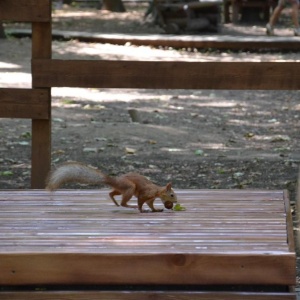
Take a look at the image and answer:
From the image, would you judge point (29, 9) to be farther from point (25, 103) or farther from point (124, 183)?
point (124, 183)

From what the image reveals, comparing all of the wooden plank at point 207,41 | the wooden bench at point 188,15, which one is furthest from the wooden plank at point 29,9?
the wooden bench at point 188,15

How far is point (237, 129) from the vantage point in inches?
406

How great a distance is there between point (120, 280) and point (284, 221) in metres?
1.02

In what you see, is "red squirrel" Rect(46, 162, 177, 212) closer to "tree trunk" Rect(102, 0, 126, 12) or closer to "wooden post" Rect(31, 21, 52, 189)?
"wooden post" Rect(31, 21, 52, 189)

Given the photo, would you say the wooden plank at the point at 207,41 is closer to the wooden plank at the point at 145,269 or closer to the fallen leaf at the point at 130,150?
the fallen leaf at the point at 130,150

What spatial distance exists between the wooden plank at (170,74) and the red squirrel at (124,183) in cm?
166

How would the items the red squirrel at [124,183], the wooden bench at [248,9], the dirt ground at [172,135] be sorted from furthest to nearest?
the wooden bench at [248,9], the dirt ground at [172,135], the red squirrel at [124,183]

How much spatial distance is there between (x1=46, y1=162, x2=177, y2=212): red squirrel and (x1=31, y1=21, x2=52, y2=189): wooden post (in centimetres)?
170

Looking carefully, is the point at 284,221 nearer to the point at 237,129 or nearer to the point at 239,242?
the point at 239,242

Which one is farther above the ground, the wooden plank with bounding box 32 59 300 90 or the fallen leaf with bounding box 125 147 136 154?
the wooden plank with bounding box 32 59 300 90

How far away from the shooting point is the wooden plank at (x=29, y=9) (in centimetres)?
615

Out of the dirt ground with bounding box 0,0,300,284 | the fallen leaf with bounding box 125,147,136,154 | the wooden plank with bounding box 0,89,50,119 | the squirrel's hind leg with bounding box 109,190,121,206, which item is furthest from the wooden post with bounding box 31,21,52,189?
the fallen leaf with bounding box 125,147,136,154

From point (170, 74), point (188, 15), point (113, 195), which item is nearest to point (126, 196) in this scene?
point (113, 195)

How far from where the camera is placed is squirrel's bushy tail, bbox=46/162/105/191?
4500 mm
